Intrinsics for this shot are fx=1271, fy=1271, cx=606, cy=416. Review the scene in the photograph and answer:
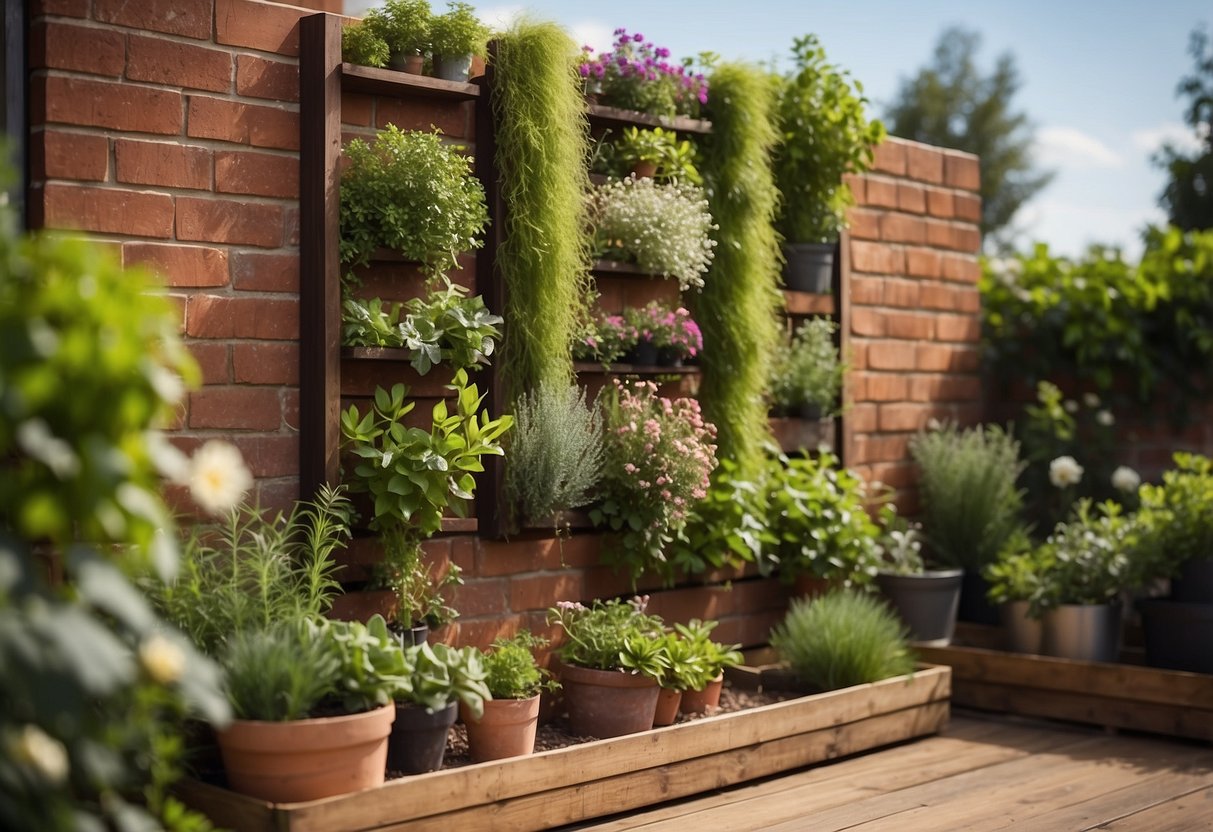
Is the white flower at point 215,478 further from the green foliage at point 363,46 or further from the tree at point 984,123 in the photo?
the tree at point 984,123

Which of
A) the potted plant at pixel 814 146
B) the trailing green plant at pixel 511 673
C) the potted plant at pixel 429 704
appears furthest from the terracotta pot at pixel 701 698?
the potted plant at pixel 814 146

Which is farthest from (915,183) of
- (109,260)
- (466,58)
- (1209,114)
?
(1209,114)

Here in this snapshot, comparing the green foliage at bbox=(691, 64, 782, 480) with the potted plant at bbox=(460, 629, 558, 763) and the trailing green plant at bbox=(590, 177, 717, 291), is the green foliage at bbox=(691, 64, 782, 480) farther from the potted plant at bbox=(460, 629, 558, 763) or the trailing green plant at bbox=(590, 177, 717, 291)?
the potted plant at bbox=(460, 629, 558, 763)

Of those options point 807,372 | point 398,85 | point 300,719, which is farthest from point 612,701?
point 398,85

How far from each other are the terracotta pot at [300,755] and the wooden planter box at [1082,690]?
96.2 inches

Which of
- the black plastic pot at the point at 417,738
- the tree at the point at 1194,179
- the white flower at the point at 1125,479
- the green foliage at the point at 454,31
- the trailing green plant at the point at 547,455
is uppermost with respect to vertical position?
the tree at the point at 1194,179

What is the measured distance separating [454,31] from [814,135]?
1473 mm

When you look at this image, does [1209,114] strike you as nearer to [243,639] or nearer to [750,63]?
[750,63]

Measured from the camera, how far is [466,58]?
3352mm

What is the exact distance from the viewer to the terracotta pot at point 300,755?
8.19 feet

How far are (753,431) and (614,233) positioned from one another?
814mm

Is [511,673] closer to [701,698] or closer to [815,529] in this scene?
[701,698]

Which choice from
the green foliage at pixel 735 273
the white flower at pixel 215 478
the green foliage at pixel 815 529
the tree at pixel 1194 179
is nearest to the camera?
the white flower at pixel 215 478

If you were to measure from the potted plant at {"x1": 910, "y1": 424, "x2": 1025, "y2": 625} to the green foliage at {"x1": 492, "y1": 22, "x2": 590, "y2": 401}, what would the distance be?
200 cm
